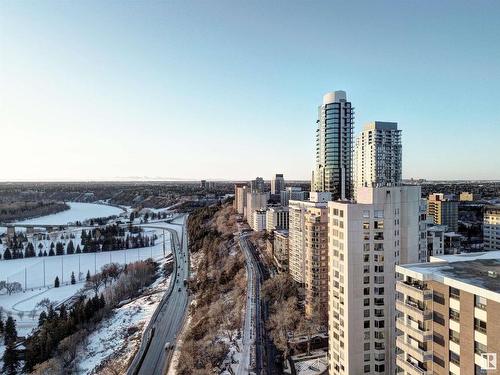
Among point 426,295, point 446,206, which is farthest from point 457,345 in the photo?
point 446,206

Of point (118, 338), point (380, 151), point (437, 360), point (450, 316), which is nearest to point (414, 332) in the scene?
point (437, 360)

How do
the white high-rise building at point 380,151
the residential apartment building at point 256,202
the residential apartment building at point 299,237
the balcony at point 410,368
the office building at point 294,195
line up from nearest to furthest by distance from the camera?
the balcony at point 410,368 < the residential apartment building at point 299,237 < the office building at point 294,195 < the residential apartment building at point 256,202 < the white high-rise building at point 380,151

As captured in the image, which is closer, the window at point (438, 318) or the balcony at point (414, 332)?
the window at point (438, 318)

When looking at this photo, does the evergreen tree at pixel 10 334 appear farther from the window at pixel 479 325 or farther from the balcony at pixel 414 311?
the window at pixel 479 325

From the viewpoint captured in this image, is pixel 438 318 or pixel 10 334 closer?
pixel 438 318

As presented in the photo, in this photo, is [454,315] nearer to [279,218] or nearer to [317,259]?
[317,259]

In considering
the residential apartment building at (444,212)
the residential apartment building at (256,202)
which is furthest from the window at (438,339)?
the residential apartment building at (256,202)

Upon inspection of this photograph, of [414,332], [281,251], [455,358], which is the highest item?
[414,332]
